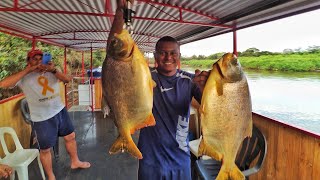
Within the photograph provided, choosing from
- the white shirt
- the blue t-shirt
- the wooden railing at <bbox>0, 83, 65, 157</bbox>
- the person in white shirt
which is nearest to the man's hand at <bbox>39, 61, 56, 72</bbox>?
the person in white shirt

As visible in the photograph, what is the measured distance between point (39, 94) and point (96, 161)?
1579 mm

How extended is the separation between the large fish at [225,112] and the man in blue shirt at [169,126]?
532 millimetres

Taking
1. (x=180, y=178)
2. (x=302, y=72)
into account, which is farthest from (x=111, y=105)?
(x=302, y=72)

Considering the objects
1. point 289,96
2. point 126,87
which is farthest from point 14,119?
point 289,96

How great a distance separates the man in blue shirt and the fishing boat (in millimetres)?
1242

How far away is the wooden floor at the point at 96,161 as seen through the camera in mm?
3844

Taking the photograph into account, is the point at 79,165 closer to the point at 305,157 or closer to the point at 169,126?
the point at 169,126

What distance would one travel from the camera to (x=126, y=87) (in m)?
1.17

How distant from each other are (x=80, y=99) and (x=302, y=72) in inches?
513

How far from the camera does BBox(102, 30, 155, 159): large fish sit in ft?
3.71

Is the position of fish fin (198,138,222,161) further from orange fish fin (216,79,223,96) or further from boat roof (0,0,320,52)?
boat roof (0,0,320,52)

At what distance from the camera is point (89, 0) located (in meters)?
3.68

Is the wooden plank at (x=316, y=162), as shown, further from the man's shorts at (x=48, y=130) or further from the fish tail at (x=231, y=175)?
the man's shorts at (x=48, y=130)

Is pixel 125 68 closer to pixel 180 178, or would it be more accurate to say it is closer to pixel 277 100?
pixel 180 178
